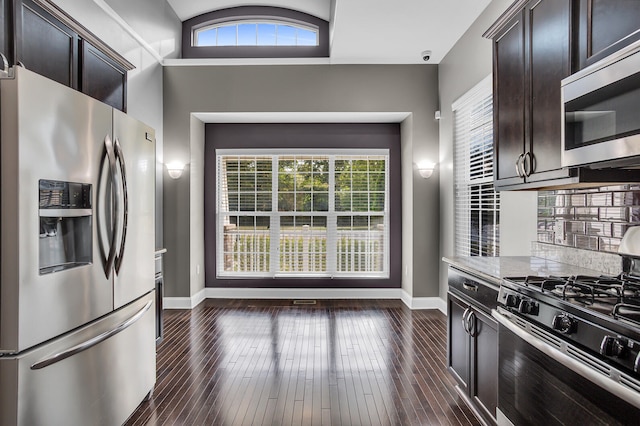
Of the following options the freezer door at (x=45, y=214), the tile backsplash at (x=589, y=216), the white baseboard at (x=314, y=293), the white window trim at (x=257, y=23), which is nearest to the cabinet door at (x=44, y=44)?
the freezer door at (x=45, y=214)

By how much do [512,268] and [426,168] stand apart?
2863mm

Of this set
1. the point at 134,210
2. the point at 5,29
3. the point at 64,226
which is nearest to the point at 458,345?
the point at 134,210

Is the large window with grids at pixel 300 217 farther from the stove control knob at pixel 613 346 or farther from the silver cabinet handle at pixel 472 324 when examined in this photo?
the stove control knob at pixel 613 346

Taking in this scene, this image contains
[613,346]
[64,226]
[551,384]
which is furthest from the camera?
[64,226]

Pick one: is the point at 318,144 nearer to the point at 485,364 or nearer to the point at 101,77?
the point at 101,77

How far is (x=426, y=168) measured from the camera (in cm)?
505

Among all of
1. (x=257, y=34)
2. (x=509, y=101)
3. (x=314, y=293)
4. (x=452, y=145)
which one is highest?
(x=257, y=34)

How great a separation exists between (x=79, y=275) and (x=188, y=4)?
4664 mm

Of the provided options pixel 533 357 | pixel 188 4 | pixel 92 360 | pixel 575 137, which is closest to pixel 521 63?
pixel 575 137

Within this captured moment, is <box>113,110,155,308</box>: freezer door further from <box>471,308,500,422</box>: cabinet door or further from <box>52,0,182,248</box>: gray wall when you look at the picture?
<box>471,308,500,422</box>: cabinet door

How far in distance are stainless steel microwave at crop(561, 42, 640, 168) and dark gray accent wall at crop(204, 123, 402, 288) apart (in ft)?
12.7

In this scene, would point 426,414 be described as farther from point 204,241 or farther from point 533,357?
point 204,241

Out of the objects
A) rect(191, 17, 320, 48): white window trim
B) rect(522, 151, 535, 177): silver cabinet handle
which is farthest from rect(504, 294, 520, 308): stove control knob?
rect(191, 17, 320, 48): white window trim

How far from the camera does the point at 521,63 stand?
→ 7.30 ft
